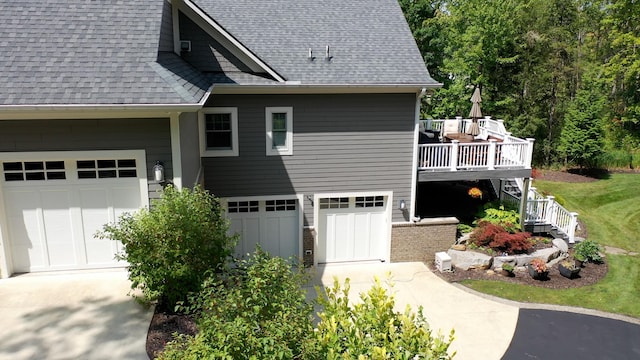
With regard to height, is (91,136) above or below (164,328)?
above

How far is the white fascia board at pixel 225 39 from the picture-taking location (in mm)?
11596

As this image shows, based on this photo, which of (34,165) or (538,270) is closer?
(34,165)

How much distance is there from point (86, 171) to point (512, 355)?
31.0 feet

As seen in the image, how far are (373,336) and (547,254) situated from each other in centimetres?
1151

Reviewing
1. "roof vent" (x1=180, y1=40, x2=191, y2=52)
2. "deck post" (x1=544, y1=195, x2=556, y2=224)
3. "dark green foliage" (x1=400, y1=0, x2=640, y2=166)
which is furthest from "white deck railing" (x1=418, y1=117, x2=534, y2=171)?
"dark green foliage" (x1=400, y1=0, x2=640, y2=166)

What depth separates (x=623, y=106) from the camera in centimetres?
3150

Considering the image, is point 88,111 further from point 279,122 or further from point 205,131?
point 279,122

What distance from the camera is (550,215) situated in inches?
631

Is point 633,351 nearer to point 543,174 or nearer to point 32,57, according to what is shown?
point 32,57

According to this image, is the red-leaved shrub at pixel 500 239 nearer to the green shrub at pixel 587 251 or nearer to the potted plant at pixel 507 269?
the potted plant at pixel 507 269

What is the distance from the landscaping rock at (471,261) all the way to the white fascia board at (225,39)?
732cm

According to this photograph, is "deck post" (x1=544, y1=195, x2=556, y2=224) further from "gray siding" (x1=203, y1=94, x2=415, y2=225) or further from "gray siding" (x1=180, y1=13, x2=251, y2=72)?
"gray siding" (x1=180, y1=13, x2=251, y2=72)

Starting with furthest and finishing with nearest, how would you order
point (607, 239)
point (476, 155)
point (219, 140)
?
1. point (607, 239)
2. point (476, 155)
3. point (219, 140)

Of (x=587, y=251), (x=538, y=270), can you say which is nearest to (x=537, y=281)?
(x=538, y=270)
